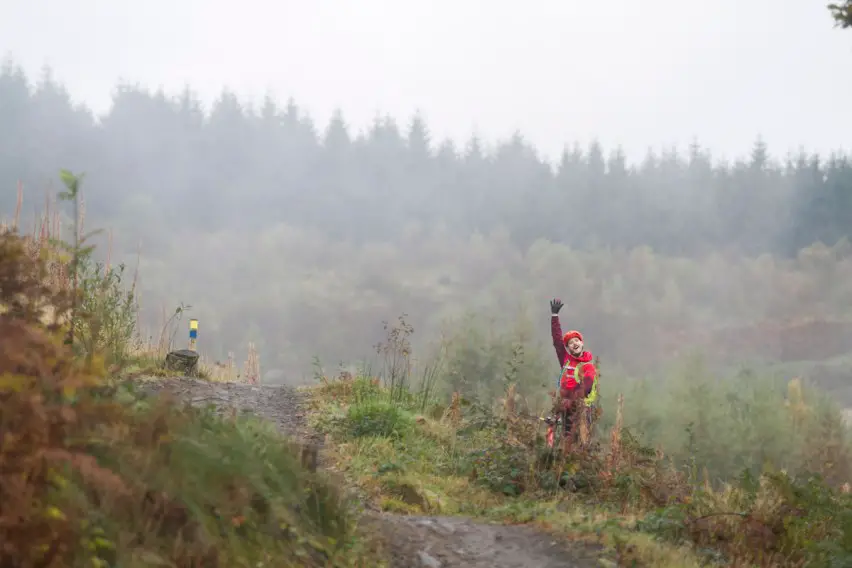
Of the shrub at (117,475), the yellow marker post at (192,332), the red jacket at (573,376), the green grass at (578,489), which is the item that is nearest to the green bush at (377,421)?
the green grass at (578,489)

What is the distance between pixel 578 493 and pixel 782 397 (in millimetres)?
39190

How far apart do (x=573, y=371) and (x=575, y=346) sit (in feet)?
1.07

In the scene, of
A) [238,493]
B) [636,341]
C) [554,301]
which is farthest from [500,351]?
[636,341]

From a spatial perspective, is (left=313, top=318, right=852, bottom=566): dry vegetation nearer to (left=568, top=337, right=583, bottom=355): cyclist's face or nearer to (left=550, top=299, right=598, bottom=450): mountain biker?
(left=550, top=299, right=598, bottom=450): mountain biker

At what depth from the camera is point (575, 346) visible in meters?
9.48

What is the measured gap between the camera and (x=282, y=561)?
334cm

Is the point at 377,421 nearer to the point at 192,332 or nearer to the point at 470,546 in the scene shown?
the point at 470,546

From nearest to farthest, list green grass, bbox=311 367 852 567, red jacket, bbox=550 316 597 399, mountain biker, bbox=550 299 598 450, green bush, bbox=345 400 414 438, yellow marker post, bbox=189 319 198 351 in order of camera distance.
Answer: green grass, bbox=311 367 852 567 < mountain biker, bbox=550 299 598 450 < red jacket, bbox=550 316 597 399 < green bush, bbox=345 400 414 438 < yellow marker post, bbox=189 319 198 351

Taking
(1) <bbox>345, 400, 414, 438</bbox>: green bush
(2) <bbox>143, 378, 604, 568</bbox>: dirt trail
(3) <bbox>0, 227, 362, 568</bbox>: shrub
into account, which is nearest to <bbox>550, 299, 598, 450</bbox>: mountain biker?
(1) <bbox>345, 400, 414, 438</bbox>: green bush

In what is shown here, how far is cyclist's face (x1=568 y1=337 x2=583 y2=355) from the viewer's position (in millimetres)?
9469

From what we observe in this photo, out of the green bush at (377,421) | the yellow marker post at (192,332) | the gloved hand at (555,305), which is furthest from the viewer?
the yellow marker post at (192,332)

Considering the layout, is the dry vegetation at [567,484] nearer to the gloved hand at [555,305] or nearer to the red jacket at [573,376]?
the red jacket at [573,376]

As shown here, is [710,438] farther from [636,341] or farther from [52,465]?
[636,341]

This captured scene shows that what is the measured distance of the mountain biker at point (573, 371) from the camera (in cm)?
878
